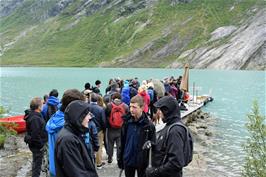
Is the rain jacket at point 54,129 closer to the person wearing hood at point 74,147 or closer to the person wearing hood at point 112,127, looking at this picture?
the person wearing hood at point 74,147

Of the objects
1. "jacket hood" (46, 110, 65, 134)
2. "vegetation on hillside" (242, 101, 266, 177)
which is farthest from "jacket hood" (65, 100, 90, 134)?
"vegetation on hillside" (242, 101, 266, 177)

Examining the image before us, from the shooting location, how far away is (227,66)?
132875 mm

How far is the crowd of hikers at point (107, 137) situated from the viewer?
20.3ft

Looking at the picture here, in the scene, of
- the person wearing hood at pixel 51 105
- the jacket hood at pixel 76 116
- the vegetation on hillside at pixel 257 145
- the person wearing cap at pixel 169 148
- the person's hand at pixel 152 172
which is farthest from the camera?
the person wearing hood at pixel 51 105

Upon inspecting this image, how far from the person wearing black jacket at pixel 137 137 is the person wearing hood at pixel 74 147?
254 cm

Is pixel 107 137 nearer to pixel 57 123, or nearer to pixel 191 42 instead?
pixel 57 123

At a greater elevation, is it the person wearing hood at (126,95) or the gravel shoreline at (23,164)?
the person wearing hood at (126,95)

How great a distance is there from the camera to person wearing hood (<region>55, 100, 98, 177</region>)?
6.06 m

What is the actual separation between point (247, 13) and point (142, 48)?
46487 mm

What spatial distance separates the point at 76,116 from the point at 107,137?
24.3 feet

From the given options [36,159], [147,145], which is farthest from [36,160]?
[147,145]

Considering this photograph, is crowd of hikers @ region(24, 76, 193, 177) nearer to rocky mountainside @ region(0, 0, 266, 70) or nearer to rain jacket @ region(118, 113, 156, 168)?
rain jacket @ region(118, 113, 156, 168)

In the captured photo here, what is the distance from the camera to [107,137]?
13.5m

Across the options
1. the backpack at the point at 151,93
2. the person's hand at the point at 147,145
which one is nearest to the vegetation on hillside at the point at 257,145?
the person's hand at the point at 147,145
